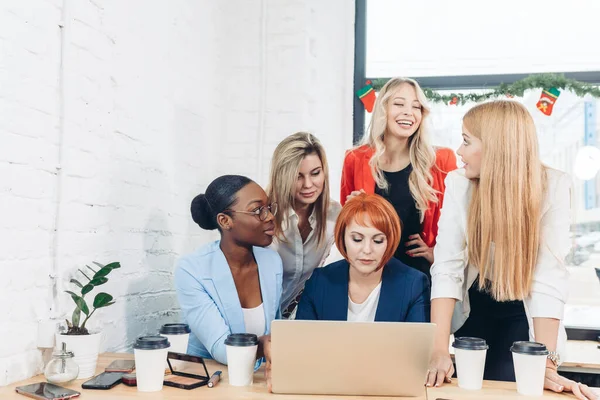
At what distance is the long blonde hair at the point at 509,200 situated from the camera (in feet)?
5.75

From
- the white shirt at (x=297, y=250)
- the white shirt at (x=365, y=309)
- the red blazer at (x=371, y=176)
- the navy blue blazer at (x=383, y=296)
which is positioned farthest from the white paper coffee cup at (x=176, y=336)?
the red blazer at (x=371, y=176)

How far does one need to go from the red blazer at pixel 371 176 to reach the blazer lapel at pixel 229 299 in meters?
0.73

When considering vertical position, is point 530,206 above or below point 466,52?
below

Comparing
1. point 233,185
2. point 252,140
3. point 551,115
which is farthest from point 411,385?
point 551,115

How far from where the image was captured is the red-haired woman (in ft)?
6.29

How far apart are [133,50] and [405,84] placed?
3.32ft

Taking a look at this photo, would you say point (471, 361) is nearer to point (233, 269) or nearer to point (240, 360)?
point (240, 360)

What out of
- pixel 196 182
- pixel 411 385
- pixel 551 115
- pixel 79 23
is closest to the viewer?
pixel 411 385

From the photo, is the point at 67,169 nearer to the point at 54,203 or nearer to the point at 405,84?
the point at 54,203

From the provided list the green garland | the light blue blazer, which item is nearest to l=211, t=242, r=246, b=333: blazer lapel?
the light blue blazer

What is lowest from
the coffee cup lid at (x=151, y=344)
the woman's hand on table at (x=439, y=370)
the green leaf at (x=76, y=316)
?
Answer: the woman's hand on table at (x=439, y=370)

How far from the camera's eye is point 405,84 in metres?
2.48

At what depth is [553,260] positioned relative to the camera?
5.79ft

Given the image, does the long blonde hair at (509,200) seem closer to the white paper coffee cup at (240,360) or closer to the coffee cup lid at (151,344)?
the white paper coffee cup at (240,360)
